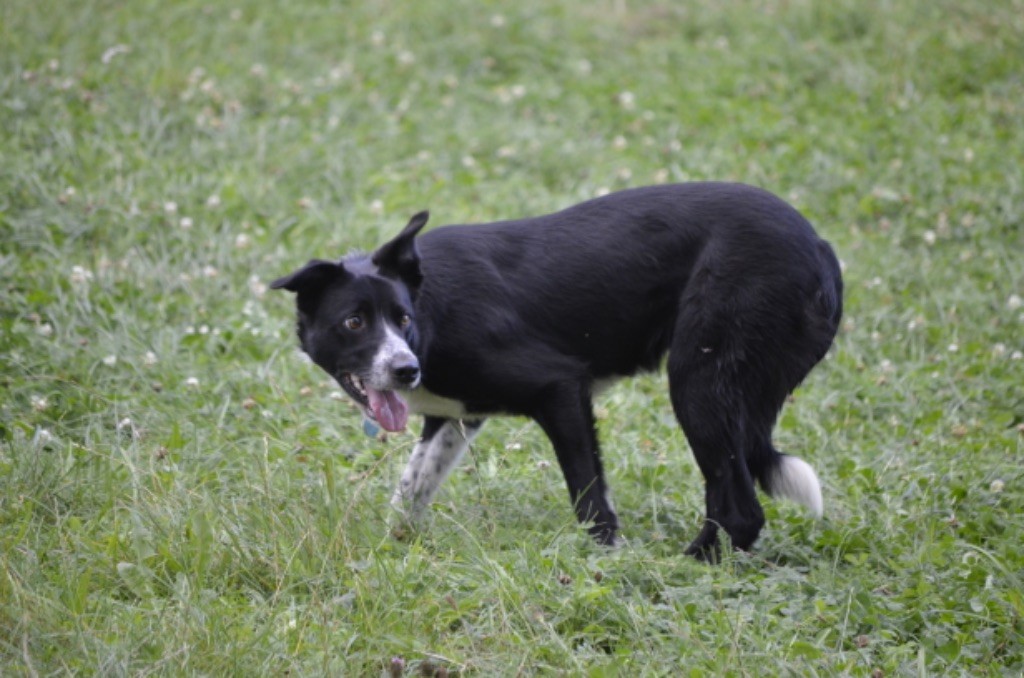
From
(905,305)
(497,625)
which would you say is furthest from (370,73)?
(497,625)

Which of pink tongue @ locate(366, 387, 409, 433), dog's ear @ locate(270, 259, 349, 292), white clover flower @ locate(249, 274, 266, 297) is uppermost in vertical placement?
dog's ear @ locate(270, 259, 349, 292)

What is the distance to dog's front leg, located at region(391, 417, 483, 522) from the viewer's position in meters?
4.30

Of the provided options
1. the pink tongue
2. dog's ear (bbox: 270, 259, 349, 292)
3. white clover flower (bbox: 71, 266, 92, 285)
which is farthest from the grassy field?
dog's ear (bbox: 270, 259, 349, 292)

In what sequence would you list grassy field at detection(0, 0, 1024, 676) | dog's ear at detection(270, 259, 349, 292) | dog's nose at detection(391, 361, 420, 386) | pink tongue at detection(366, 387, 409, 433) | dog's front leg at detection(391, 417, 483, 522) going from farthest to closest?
1. dog's front leg at detection(391, 417, 483, 522)
2. pink tongue at detection(366, 387, 409, 433)
3. dog's ear at detection(270, 259, 349, 292)
4. dog's nose at detection(391, 361, 420, 386)
5. grassy field at detection(0, 0, 1024, 676)

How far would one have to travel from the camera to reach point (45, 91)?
776 centimetres

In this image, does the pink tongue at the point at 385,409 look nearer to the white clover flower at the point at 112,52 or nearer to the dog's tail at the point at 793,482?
A: the dog's tail at the point at 793,482

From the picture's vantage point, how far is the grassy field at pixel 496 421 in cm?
319

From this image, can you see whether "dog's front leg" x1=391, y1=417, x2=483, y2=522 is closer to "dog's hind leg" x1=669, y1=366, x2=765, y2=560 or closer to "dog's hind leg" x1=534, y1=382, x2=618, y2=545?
"dog's hind leg" x1=534, y1=382, x2=618, y2=545

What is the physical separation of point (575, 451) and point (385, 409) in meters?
0.71

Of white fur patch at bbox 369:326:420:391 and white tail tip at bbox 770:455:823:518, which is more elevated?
white fur patch at bbox 369:326:420:391

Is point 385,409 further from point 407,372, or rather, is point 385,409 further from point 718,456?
point 718,456

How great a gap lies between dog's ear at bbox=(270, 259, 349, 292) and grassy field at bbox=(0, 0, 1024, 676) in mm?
578

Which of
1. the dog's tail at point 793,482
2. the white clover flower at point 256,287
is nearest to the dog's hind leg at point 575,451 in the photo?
the dog's tail at point 793,482

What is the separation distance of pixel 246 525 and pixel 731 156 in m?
5.35
